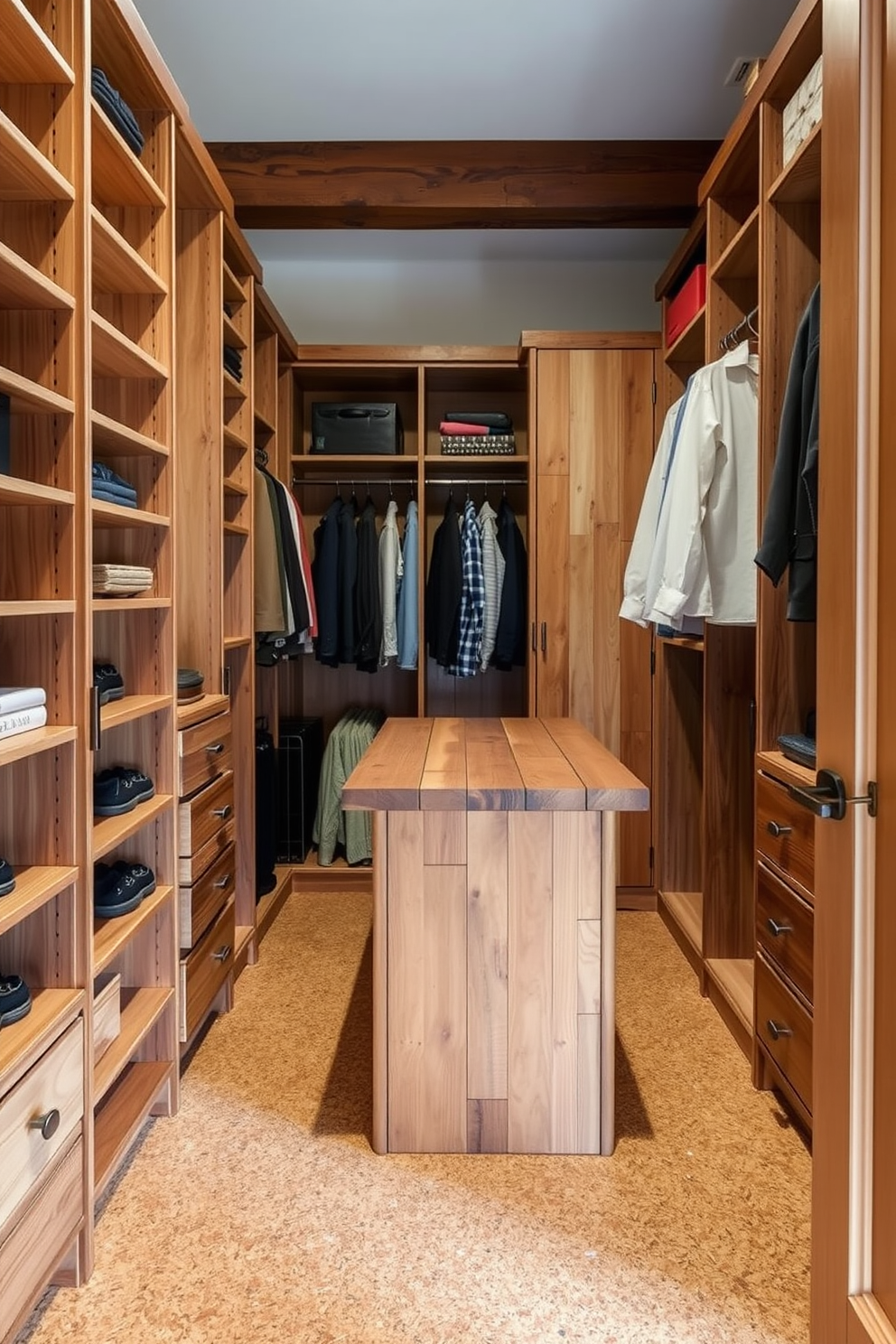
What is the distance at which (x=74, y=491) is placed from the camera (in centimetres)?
136

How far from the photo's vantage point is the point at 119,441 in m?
1.71

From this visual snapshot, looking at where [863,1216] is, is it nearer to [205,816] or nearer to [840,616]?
[840,616]

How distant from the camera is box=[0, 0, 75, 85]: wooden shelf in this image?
1196 mm

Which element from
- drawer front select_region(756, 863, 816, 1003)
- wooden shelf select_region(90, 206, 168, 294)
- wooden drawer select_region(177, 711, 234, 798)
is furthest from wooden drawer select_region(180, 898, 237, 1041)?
wooden shelf select_region(90, 206, 168, 294)

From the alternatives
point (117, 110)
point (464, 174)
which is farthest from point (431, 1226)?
point (464, 174)

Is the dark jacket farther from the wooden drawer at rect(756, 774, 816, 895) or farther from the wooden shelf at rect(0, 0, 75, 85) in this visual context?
the wooden shelf at rect(0, 0, 75, 85)

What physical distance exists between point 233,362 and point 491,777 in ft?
5.88

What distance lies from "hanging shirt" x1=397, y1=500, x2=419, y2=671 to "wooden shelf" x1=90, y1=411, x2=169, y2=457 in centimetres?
166

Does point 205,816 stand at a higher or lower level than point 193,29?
lower

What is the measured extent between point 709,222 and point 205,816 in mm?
2300

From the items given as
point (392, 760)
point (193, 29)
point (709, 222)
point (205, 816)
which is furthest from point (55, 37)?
point (709, 222)

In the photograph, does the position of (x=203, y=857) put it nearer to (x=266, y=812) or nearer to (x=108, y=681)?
(x=108, y=681)

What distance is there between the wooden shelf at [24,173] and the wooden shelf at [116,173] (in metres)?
0.26

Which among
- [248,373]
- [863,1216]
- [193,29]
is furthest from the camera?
[248,373]
